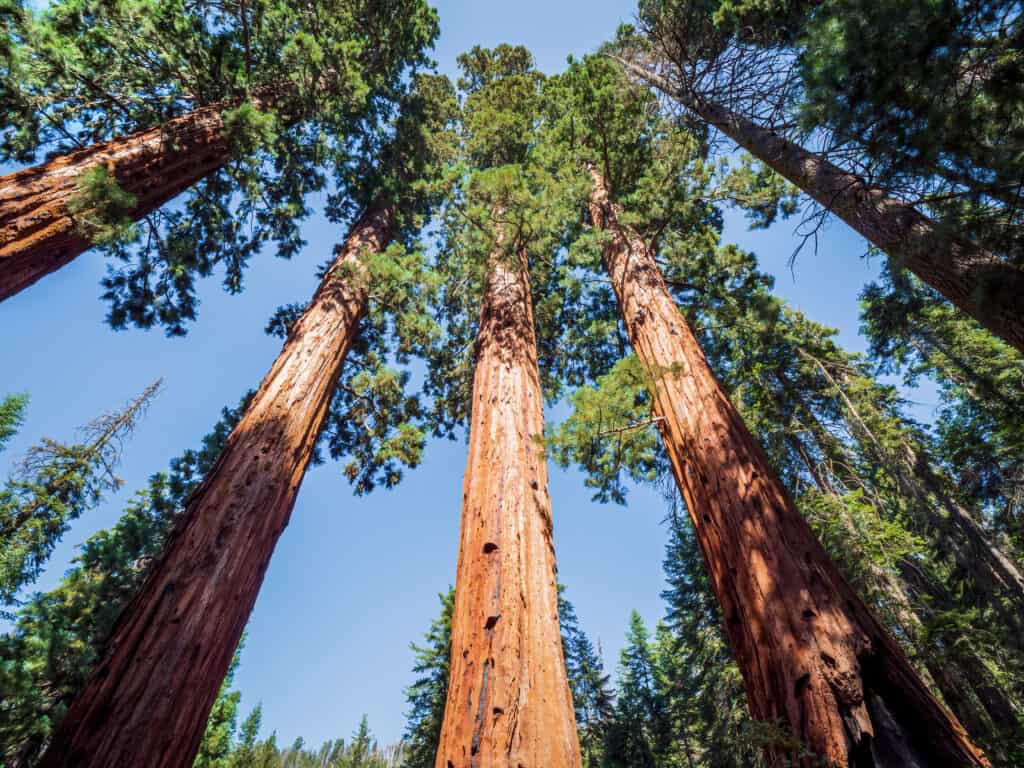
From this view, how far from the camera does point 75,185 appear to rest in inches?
138

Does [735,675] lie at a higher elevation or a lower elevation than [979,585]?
lower

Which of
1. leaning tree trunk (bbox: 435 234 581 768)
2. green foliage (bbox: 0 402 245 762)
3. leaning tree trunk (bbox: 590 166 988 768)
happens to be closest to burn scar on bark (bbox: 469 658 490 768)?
leaning tree trunk (bbox: 435 234 581 768)

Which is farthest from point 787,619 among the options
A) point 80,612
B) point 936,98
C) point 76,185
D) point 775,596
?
point 80,612

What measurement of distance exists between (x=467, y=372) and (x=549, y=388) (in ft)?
5.11

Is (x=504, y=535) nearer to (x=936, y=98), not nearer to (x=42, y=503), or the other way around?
(x=936, y=98)

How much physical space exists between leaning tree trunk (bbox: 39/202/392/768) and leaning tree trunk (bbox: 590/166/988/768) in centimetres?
320

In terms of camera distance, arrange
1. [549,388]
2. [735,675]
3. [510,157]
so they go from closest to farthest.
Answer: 1. [549,388]
2. [510,157]
3. [735,675]

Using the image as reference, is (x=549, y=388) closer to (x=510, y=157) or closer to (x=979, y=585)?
(x=510, y=157)

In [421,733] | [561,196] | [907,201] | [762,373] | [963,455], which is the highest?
[762,373]

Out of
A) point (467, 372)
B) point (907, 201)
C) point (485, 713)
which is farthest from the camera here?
point (467, 372)

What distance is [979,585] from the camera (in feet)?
27.3

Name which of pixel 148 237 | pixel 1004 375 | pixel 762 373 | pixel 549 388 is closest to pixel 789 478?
pixel 762 373

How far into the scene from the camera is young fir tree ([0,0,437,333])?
3527 mm

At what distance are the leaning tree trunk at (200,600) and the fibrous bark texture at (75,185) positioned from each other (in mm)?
1829
